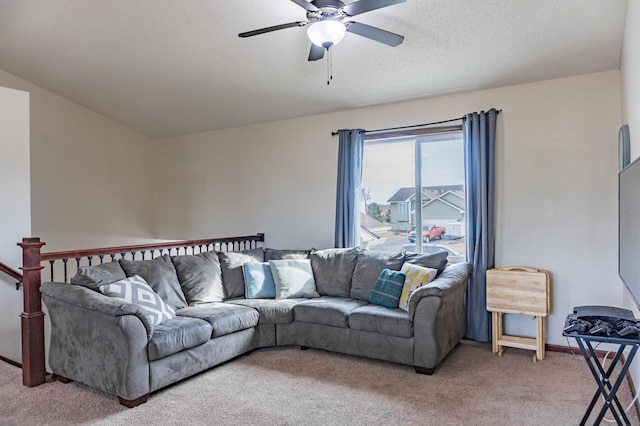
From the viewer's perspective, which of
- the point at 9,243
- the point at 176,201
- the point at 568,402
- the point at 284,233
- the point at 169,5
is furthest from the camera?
the point at 176,201

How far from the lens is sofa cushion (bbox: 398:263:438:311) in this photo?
12.5 ft

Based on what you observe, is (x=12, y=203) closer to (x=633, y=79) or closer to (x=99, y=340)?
(x=99, y=340)

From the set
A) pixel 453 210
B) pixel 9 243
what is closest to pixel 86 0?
pixel 9 243

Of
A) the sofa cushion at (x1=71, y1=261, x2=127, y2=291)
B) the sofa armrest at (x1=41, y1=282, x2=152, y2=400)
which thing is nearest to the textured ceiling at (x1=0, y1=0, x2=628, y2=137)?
the sofa cushion at (x1=71, y1=261, x2=127, y2=291)

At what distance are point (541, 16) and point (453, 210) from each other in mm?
2014

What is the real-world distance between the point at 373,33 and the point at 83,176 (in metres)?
4.70

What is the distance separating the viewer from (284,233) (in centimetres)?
558

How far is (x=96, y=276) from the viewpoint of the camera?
3.39m

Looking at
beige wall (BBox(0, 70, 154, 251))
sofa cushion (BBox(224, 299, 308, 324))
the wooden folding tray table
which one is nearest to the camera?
the wooden folding tray table

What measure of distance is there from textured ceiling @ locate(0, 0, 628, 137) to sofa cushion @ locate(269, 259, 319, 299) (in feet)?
6.25

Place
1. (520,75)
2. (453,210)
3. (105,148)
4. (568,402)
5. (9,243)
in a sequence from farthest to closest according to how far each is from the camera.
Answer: (105,148) → (453,210) → (9,243) → (520,75) → (568,402)

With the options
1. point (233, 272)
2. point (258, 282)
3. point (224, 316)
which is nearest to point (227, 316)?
point (224, 316)

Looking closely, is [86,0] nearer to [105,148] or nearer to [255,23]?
[255,23]

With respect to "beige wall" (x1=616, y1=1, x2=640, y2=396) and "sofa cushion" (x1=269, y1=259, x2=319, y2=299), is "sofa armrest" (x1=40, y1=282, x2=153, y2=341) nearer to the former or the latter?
"sofa cushion" (x1=269, y1=259, x2=319, y2=299)
